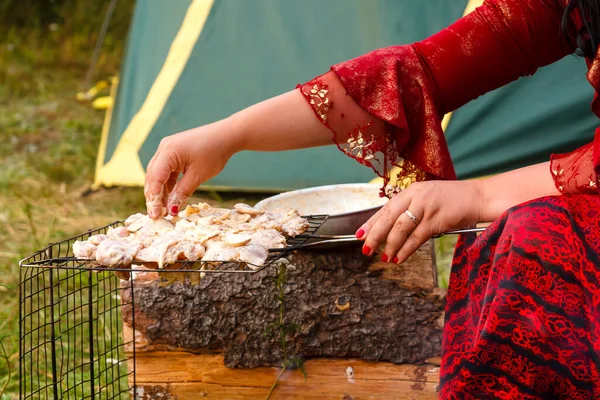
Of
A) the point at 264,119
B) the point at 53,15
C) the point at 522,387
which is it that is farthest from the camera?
the point at 53,15

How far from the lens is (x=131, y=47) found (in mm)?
3422

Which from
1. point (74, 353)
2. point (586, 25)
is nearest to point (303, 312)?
point (74, 353)

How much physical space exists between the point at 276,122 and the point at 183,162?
0.20m

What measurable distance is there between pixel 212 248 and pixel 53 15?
20.8 ft

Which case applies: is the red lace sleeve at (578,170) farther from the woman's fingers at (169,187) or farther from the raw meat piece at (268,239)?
the woman's fingers at (169,187)

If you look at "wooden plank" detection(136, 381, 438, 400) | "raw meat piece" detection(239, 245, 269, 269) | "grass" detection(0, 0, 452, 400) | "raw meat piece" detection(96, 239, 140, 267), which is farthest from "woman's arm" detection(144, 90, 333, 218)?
"grass" detection(0, 0, 452, 400)

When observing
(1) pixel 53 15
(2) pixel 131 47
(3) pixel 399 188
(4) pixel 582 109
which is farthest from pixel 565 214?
(1) pixel 53 15

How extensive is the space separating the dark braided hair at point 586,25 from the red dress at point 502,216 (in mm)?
25

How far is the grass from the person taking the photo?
289 centimetres

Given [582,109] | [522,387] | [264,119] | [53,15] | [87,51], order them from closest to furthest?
[522,387]
[264,119]
[582,109]
[87,51]
[53,15]

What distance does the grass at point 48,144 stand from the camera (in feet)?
9.47

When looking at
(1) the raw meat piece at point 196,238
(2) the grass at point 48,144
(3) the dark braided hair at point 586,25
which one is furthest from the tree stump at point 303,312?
(3) the dark braided hair at point 586,25

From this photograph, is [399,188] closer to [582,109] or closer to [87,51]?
[582,109]

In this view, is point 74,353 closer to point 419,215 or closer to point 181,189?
point 181,189
